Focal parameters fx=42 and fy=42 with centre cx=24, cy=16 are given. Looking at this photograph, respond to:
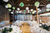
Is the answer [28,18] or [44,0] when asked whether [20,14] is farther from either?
[44,0]

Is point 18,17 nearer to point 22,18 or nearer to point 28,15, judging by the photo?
point 22,18

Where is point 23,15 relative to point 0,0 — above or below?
below

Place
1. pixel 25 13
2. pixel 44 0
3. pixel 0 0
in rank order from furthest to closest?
1. pixel 25 13
2. pixel 44 0
3. pixel 0 0

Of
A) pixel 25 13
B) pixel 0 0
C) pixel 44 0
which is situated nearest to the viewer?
pixel 0 0

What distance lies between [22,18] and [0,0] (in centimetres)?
835

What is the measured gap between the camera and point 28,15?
42.3 feet

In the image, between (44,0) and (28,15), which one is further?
(28,15)

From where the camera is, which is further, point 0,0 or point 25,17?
point 25,17

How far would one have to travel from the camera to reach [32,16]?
13.1 metres

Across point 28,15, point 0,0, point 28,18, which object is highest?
point 0,0

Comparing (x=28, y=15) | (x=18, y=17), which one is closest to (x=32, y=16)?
(x=28, y=15)

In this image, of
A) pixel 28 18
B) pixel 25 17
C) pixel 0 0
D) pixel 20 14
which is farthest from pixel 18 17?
pixel 0 0

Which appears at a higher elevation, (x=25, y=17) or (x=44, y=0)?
(x=44, y=0)

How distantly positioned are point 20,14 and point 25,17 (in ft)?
5.94
